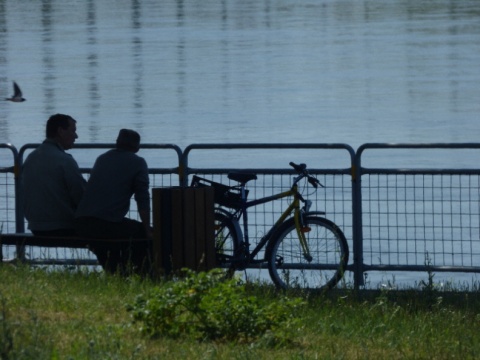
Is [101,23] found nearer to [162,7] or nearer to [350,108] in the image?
[162,7]

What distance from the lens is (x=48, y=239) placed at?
10.7 metres

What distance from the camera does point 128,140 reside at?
10727 millimetres

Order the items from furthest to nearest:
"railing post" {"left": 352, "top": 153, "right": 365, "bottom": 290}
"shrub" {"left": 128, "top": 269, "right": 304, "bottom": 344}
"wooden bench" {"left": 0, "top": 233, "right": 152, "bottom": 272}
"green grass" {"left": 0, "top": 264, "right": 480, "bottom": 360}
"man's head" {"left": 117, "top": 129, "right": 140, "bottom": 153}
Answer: "railing post" {"left": 352, "top": 153, "right": 365, "bottom": 290} < "man's head" {"left": 117, "top": 129, "right": 140, "bottom": 153} < "wooden bench" {"left": 0, "top": 233, "right": 152, "bottom": 272} < "shrub" {"left": 128, "top": 269, "right": 304, "bottom": 344} < "green grass" {"left": 0, "top": 264, "right": 480, "bottom": 360}

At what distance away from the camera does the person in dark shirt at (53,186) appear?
1073 centimetres

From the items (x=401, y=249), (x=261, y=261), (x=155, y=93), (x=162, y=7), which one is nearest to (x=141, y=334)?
(x=261, y=261)

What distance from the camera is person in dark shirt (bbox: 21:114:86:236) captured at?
10727mm

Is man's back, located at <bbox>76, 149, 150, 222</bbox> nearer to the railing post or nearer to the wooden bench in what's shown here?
the wooden bench

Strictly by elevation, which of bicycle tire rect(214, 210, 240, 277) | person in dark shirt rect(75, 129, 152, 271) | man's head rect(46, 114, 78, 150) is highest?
man's head rect(46, 114, 78, 150)

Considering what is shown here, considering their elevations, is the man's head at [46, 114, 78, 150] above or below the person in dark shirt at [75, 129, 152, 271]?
above

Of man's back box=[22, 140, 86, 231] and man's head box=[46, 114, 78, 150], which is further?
man's head box=[46, 114, 78, 150]

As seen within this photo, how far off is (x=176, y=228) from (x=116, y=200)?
644mm

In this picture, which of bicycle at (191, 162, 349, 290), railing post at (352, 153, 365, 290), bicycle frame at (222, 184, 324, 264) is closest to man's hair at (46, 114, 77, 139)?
bicycle at (191, 162, 349, 290)

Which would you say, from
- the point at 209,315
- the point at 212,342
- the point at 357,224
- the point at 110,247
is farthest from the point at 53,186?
the point at 212,342

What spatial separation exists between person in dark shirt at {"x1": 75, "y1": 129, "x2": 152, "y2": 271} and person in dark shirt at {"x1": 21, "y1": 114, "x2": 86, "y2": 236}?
0.19 meters
